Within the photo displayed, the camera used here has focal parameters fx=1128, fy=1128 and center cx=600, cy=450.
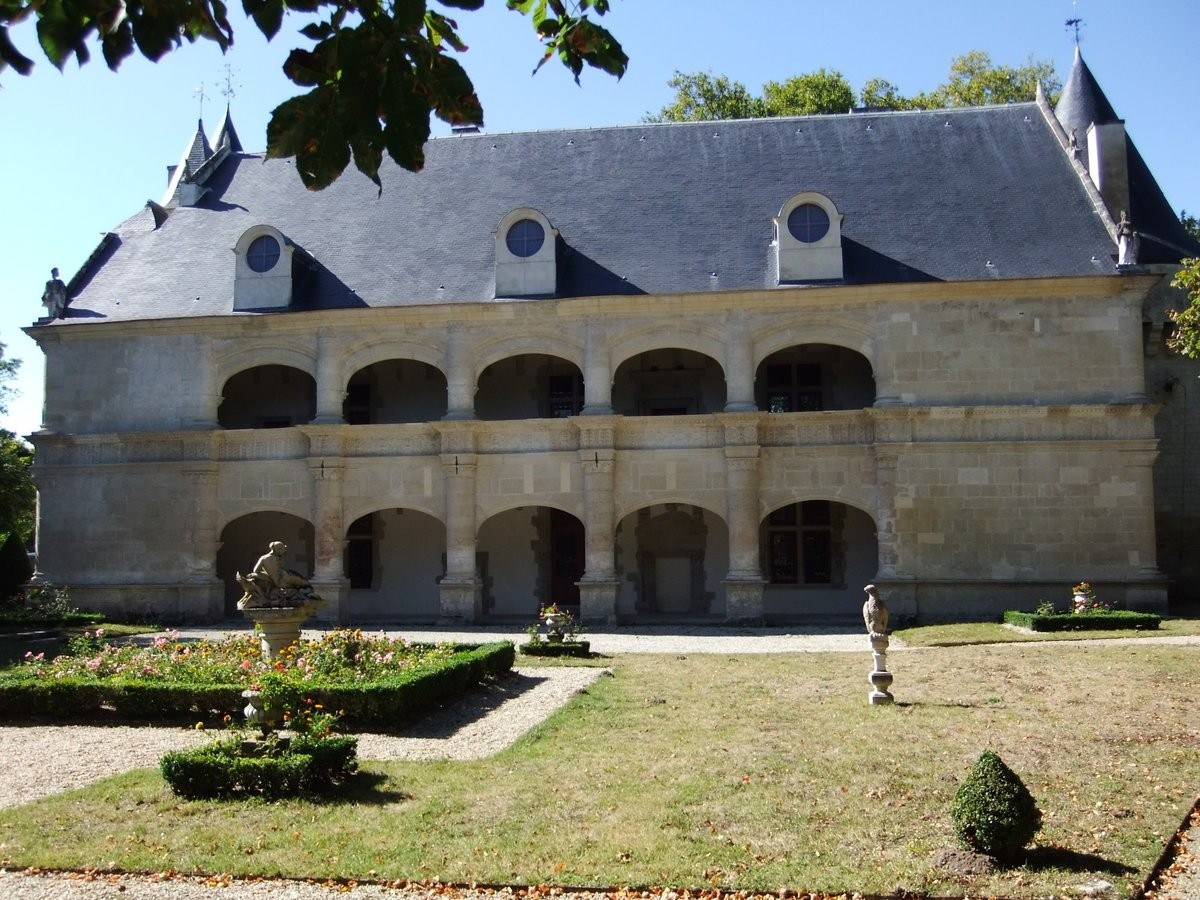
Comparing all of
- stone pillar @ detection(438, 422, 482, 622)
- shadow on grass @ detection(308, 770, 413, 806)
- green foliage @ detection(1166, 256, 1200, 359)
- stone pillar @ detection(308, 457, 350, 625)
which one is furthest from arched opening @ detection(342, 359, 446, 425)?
shadow on grass @ detection(308, 770, 413, 806)

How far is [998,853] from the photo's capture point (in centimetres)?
626

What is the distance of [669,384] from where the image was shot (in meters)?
23.5

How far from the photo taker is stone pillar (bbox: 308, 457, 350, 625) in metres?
21.7

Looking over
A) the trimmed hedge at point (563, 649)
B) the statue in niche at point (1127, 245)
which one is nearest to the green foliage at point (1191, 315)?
the statue in niche at point (1127, 245)

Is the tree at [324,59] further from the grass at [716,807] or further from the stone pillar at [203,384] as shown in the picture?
the stone pillar at [203,384]

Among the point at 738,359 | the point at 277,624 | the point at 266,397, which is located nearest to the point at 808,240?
the point at 738,359

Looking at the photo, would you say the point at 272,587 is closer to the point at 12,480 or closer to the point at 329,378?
the point at 329,378

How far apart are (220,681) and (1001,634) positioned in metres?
11.7

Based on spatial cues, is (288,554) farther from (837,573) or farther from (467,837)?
(467,837)

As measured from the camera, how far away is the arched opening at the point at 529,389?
77.3 feet

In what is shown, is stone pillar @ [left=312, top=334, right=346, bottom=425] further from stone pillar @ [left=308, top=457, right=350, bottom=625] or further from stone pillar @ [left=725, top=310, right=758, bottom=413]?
stone pillar @ [left=725, top=310, right=758, bottom=413]

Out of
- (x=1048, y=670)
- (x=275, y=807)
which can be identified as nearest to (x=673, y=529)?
(x=1048, y=670)

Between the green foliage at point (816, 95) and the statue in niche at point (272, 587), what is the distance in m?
25.2

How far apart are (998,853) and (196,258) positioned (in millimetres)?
21903
